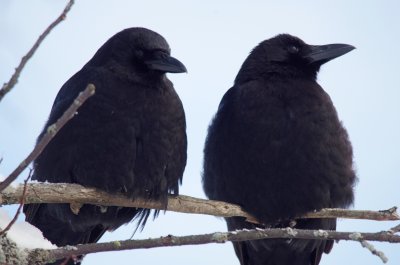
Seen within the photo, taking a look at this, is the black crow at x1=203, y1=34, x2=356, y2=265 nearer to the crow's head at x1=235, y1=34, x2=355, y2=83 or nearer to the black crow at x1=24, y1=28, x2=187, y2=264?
the crow's head at x1=235, y1=34, x2=355, y2=83

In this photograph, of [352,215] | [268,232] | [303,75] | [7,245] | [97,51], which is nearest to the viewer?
[7,245]

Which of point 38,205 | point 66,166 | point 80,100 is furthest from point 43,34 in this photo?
point 38,205

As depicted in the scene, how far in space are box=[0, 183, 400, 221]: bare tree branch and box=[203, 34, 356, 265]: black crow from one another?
0.74ft

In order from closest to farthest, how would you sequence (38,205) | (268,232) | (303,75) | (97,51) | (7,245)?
(7,245)
(268,232)
(38,205)
(97,51)
(303,75)

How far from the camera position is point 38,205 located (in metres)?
6.20

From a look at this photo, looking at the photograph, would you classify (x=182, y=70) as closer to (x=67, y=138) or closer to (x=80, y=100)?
(x=67, y=138)

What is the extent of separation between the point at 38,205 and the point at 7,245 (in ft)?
7.84

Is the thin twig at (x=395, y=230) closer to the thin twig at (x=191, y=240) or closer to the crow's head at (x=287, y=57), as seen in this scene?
the thin twig at (x=191, y=240)

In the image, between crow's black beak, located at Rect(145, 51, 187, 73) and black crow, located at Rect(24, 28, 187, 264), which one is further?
crow's black beak, located at Rect(145, 51, 187, 73)

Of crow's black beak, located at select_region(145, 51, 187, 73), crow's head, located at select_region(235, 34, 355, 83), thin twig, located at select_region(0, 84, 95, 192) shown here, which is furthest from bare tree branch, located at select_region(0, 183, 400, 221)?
thin twig, located at select_region(0, 84, 95, 192)

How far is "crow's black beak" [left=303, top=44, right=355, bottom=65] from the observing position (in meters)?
7.33

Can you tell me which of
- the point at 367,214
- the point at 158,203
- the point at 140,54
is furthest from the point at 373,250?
the point at 140,54

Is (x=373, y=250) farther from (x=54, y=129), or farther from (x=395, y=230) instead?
(x=54, y=129)

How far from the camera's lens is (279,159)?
652 centimetres
